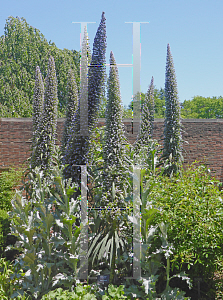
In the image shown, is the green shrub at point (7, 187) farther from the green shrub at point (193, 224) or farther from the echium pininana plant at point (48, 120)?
the green shrub at point (193, 224)

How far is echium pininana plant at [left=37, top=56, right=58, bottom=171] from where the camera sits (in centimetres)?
388

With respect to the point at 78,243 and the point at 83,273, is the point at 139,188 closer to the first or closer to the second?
the point at 78,243

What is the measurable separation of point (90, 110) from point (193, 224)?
145 centimetres

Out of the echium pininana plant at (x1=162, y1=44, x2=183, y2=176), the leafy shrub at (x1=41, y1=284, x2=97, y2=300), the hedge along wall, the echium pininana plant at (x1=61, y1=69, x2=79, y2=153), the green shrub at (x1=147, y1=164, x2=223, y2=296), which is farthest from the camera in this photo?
the hedge along wall

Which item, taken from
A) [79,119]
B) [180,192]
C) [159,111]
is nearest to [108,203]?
[180,192]

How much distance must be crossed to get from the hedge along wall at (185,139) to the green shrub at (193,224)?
127 inches

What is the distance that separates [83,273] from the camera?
2.75 meters

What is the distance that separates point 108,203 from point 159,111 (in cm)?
2204

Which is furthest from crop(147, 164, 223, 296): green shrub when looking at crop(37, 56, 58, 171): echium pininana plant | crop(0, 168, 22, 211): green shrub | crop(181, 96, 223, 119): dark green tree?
crop(181, 96, 223, 119): dark green tree

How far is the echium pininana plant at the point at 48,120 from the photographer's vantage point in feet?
12.7

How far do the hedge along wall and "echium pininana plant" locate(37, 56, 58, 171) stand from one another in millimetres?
1852

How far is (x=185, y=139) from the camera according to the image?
6492 millimetres

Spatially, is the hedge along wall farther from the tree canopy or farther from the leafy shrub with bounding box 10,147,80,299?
the tree canopy

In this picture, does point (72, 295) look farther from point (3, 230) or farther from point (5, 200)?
point (5, 200)
